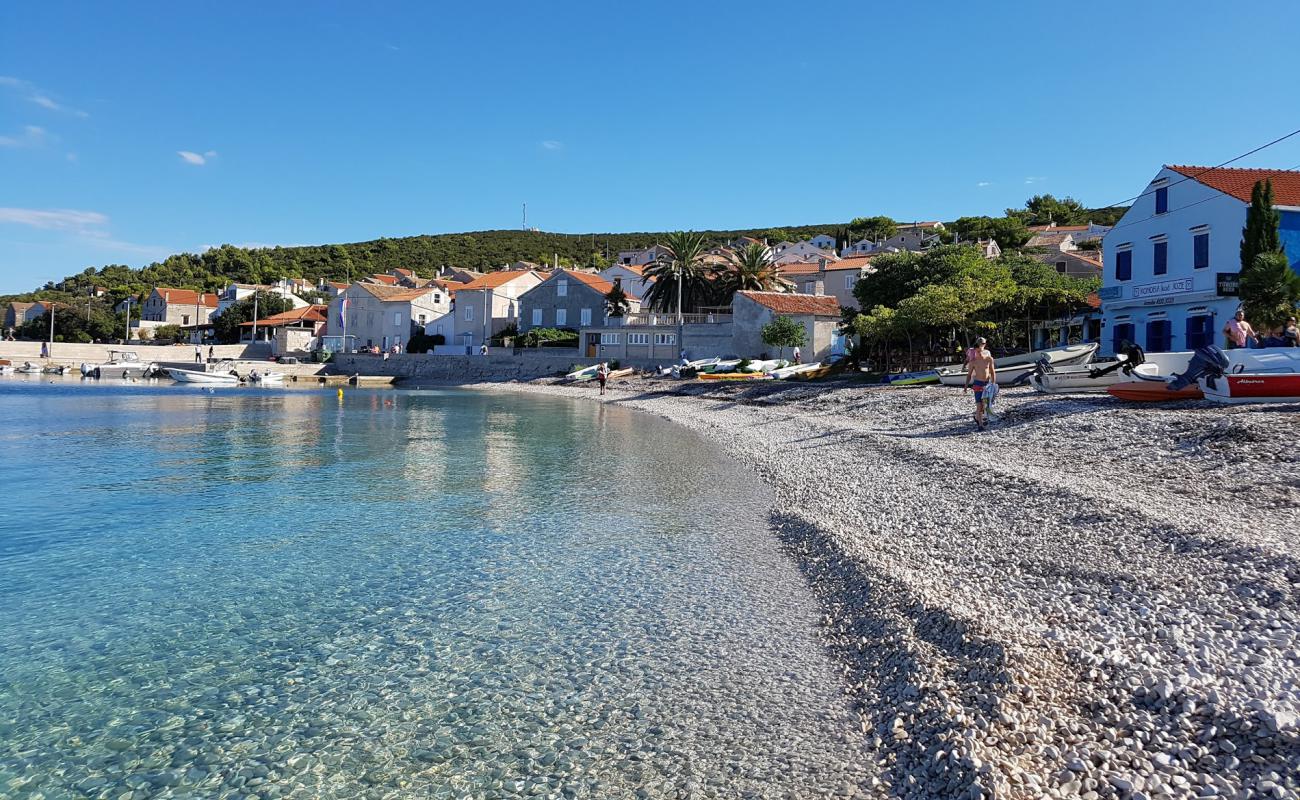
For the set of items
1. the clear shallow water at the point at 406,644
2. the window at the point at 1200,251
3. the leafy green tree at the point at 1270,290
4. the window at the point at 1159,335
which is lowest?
the clear shallow water at the point at 406,644

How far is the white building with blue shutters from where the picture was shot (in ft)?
95.6

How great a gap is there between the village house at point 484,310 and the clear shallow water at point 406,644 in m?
58.7

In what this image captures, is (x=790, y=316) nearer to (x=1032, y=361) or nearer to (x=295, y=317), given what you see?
(x=1032, y=361)

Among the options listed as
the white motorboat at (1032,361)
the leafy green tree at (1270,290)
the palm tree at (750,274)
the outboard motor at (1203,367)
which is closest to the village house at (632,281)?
the palm tree at (750,274)

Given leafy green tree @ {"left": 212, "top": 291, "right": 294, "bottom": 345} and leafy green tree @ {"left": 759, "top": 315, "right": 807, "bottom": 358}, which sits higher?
leafy green tree @ {"left": 212, "top": 291, "right": 294, "bottom": 345}

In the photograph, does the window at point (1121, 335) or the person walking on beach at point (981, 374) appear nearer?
the person walking on beach at point (981, 374)

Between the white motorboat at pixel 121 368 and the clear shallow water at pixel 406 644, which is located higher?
the white motorboat at pixel 121 368

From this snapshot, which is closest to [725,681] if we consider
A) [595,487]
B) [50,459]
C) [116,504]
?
[595,487]

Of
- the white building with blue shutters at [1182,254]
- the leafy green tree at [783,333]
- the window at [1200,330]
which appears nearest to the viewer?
the white building with blue shutters at [1182,254]

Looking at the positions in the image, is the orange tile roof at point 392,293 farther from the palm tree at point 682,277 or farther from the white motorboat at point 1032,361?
the white motorboat at point 1032,361

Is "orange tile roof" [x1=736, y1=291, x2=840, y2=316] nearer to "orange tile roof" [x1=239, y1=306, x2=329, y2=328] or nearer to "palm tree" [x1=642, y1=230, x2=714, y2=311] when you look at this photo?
"palm tree" [x1=642, y1=230, x2=714, y2=311]

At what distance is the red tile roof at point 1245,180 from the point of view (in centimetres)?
2964

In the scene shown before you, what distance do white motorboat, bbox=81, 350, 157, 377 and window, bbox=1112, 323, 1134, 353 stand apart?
77.9 metres

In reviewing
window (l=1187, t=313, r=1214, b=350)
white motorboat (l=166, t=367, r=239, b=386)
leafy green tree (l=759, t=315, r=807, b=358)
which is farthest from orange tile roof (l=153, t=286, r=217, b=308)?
window (l=1187, t=313, r=1214, b=350)
